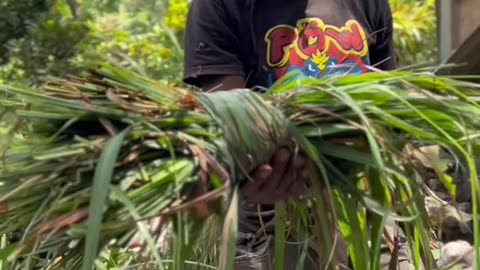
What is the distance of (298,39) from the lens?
7.59 feet

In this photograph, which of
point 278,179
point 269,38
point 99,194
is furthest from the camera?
point 269,38

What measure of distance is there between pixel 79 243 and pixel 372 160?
1.46ft

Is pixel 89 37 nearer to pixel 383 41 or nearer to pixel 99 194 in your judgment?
pixel 383 41

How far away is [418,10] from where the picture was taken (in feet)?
24.8

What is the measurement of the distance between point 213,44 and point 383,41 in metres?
0.44

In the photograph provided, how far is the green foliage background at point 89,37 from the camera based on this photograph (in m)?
5.91

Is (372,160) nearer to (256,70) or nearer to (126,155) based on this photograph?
(126,155)

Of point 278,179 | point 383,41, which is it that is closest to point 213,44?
point 383,41

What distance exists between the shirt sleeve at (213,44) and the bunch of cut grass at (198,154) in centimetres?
59

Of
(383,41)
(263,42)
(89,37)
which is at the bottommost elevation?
(89,37)

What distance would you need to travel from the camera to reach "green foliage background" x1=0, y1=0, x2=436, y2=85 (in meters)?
5.91

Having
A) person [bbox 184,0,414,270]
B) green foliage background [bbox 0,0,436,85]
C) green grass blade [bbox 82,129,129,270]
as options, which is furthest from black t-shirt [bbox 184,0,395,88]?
green foliage background [bbox 0,0,436,85]

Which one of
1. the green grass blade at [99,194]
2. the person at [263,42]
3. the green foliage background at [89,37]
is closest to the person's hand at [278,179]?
the green grass blade at [99,194]

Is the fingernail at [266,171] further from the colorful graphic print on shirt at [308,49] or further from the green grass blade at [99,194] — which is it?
the colorful graphic print on shirt at [308,49]
